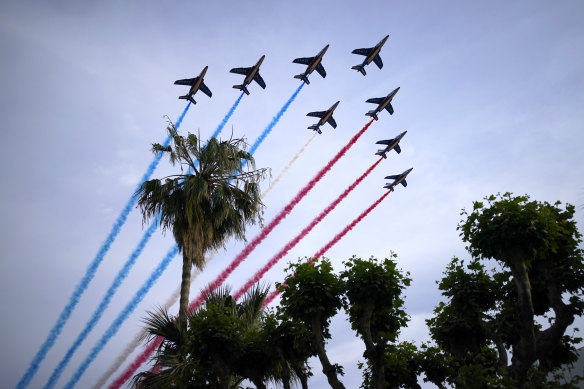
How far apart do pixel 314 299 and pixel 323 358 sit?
203 cm

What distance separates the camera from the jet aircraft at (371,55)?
44719 mm

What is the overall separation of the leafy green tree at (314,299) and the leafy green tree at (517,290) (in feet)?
13.7

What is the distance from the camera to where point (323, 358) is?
1403 cm

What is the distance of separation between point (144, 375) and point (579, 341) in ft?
52.6

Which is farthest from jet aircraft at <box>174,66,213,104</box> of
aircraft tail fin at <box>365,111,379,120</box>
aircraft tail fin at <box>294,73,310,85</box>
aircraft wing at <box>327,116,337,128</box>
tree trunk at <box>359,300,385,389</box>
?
tree trunk at <box>359,300,385,389</box>

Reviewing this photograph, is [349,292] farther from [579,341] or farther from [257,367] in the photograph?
[579,341]

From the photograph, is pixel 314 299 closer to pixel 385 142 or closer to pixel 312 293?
pixel 312 293

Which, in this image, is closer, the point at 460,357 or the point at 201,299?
the point at 460,357

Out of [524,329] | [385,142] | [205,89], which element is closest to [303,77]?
[205,89]

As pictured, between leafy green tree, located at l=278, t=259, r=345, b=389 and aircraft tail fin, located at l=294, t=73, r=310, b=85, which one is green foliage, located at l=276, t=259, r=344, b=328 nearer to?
leafy green tree, located at l=278, t=259, r=345, b=389

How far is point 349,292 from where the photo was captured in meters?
15.1

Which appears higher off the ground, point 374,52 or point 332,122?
point 374,52

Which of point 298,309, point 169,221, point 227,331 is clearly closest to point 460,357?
point 298,309

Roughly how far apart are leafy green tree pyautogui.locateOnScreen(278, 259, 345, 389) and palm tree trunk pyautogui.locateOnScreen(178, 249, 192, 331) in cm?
456
